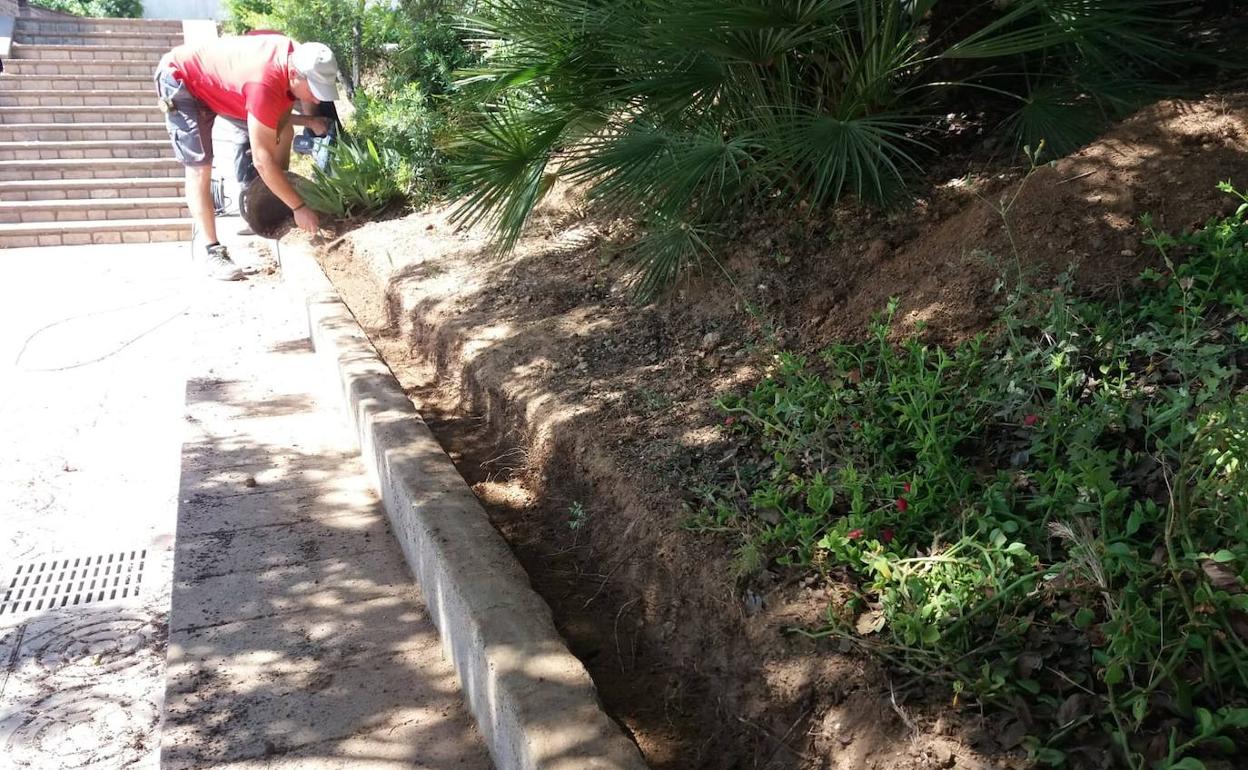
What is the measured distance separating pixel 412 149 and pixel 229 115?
160cm

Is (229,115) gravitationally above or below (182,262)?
above

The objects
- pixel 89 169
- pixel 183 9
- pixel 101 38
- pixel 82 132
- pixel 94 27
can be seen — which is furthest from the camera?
pixel 183 9

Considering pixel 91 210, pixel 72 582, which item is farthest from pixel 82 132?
pixel 72 582

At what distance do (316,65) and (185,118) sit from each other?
4.31 feet

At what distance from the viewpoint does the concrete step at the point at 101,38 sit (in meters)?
14.2

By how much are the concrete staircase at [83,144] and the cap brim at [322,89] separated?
13.3ft

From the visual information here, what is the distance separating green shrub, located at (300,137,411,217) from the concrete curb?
13.3 ft

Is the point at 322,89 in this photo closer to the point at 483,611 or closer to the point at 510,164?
the point at 510,164

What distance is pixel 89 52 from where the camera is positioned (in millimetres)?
13500

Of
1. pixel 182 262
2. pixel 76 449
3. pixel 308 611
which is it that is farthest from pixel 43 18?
pixel 308 611

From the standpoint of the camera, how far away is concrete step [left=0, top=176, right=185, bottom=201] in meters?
10.3

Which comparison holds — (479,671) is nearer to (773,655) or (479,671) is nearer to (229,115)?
(773,655)

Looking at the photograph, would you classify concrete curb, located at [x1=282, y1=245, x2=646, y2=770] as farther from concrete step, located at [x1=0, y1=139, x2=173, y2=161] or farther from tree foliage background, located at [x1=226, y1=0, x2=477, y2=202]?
concrete step, located at [x1=0, y1=139, x2=173, y2=161]

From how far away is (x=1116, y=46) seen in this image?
3789mm
